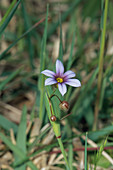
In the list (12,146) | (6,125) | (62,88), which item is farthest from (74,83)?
(6,125)

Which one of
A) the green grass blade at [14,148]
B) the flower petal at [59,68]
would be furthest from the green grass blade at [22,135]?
the flower petal at [59,68]

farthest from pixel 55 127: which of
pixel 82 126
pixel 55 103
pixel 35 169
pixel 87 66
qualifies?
pixel 87 66

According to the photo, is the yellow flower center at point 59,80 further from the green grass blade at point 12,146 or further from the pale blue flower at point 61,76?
the green grass blade at point 12,146

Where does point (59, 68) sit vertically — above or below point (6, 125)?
above

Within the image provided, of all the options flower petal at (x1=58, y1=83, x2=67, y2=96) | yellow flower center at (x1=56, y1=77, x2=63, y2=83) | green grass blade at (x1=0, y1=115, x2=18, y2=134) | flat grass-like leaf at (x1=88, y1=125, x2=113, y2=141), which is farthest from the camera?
green grass blade at (x1=0, y1=115, x2=18, y2=134)

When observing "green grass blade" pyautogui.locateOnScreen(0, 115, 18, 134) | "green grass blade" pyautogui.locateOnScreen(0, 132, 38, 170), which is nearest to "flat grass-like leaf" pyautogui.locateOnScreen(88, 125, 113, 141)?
"green grass blade" pyautogui.locateOnScreen(0, 132, 38, 170)

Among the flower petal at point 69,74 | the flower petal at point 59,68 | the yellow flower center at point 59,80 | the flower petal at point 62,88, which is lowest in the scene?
the flower petal at point 62,88

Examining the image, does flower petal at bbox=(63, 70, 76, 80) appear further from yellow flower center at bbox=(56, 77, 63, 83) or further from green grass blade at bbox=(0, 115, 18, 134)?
green grass blade at bbox=(0, 115, 18, 134)

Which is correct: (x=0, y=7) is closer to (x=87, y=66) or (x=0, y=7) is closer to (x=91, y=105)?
(x=87, y=66)

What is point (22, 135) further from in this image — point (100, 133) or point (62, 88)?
point (62, 88)

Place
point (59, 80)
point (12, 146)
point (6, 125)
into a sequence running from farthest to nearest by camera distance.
→ point (6, 125), point (12, 146), point (59, 80)

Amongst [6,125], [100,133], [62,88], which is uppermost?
[62,88]
